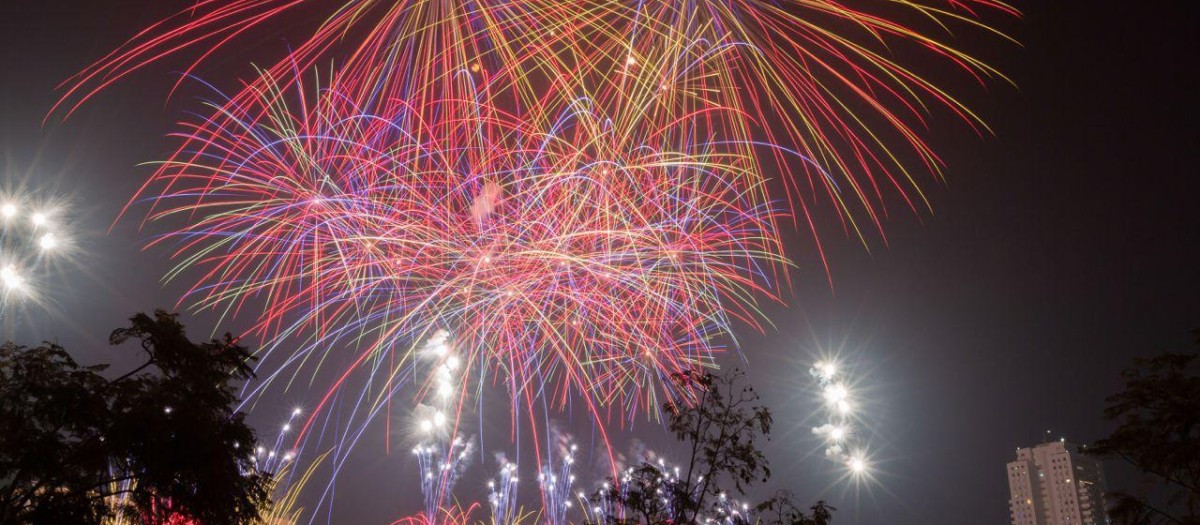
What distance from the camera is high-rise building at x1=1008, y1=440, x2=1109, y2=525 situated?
116750mm

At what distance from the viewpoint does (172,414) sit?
9.55m

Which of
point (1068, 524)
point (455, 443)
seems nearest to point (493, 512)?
point (455, 443)

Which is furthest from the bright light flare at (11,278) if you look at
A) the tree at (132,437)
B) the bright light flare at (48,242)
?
the tree at (132,437)

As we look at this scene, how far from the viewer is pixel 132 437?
30.6ft

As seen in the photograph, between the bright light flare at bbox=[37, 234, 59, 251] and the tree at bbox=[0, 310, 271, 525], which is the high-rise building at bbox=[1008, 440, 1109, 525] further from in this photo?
the tree at bbox=[0, 310, 271, 525]

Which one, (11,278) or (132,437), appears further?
(11,278)

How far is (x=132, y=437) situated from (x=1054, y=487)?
138 m

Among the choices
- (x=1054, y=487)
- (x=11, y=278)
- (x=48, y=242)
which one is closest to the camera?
(x=11, y=278)

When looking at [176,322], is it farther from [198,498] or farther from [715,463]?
[715,463]

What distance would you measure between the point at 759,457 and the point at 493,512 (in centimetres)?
2596

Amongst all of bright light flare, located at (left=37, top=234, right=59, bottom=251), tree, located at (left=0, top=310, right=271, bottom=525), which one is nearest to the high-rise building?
bright light flare, located at (left=37, top=234, right=59, bottom=251)

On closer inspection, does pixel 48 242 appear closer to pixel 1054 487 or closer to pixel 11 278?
pixel 11 278

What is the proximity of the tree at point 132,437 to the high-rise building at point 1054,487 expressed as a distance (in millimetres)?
130415

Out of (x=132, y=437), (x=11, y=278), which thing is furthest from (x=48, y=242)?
(x=132, y=437)
